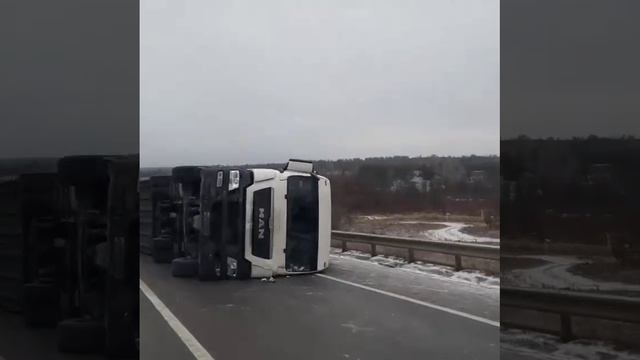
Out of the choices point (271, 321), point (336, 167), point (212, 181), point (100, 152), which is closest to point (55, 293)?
point (100, 152)

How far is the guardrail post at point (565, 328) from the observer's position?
1726 mm

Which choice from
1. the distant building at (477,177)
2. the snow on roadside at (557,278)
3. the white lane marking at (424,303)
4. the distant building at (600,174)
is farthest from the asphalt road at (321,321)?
the distant building at (600,174)

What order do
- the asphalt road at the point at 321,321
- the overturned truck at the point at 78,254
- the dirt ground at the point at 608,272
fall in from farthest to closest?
the asphalt road at the point at 321,321
the dirt ground at the point at 608,272
the overturned truck at the point at 78,254

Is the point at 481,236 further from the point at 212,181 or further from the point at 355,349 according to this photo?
the point at 212,181

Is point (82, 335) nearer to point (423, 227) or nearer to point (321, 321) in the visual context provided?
point (321, 321)

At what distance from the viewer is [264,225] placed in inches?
72.1

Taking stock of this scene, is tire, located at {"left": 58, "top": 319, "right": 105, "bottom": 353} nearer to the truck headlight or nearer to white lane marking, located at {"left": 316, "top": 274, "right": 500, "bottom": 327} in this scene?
the truck headlight

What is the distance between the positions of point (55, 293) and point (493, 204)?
160cm

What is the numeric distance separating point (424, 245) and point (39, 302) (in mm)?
1425

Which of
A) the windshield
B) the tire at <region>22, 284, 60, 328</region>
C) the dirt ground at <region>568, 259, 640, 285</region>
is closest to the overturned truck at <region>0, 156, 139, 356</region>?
the tire at <region>22, 284, 60, 328</region>

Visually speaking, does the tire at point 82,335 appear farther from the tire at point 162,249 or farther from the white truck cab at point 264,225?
the white truck cab at point 264,225

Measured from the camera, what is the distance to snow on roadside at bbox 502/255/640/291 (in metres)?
1.63

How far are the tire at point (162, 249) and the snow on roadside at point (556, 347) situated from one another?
52.2 inches

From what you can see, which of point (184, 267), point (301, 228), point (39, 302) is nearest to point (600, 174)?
point (301, 228)
